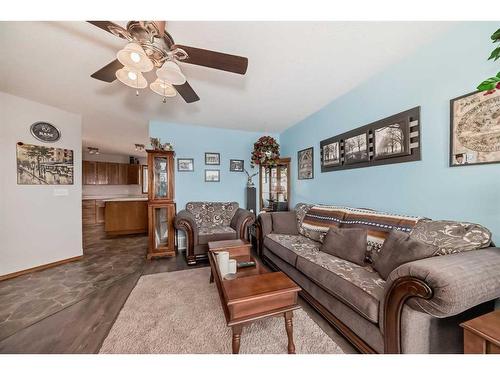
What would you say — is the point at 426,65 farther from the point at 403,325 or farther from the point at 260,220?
the point at 260,220

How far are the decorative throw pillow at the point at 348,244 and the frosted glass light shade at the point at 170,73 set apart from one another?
1928 mm

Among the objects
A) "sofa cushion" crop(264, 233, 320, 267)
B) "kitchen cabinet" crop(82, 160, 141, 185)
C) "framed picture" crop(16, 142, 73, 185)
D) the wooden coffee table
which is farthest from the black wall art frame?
"kitchen cabinet" crop(82, 160, 141, 185)

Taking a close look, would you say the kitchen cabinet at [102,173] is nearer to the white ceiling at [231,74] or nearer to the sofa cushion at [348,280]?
the white ceiling at [231,74]

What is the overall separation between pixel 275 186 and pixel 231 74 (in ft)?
7.83

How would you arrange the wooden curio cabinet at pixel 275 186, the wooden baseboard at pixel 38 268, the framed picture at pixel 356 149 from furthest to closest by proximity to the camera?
the wooden curio cabinet at pixel 275 186
the wooden baseboard at pixel 38 268
the framed picture at pixel 356 149

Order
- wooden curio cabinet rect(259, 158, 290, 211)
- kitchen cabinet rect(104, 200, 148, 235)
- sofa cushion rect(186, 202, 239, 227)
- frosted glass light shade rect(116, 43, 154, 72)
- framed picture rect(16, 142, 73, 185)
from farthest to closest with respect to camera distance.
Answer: kitchen cabinet rect(104, 200, 148, 235) < wooden curio cabinet rect(259, 158, 290, 211) < sofa cushion rect(186, 202, 239, 227) < framed picture rect(16, 142, 73, 185) < frosted glass light shade rect(116, 43, 154, 72)

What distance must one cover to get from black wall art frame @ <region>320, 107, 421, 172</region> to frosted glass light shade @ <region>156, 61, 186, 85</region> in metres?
2.02

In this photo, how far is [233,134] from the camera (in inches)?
A: 153

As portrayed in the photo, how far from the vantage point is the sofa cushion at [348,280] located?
3.57 ft

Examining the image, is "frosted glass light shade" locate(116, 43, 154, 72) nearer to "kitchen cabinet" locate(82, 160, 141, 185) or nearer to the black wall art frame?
the black wall art frame

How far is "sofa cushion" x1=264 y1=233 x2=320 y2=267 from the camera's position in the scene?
1923 mm

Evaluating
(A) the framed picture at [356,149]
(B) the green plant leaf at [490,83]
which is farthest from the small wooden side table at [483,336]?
(A) the framed picture at [356,149]

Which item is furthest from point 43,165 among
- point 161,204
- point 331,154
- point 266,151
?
point 331,154

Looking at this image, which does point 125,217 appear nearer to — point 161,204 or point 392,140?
point 161,204
